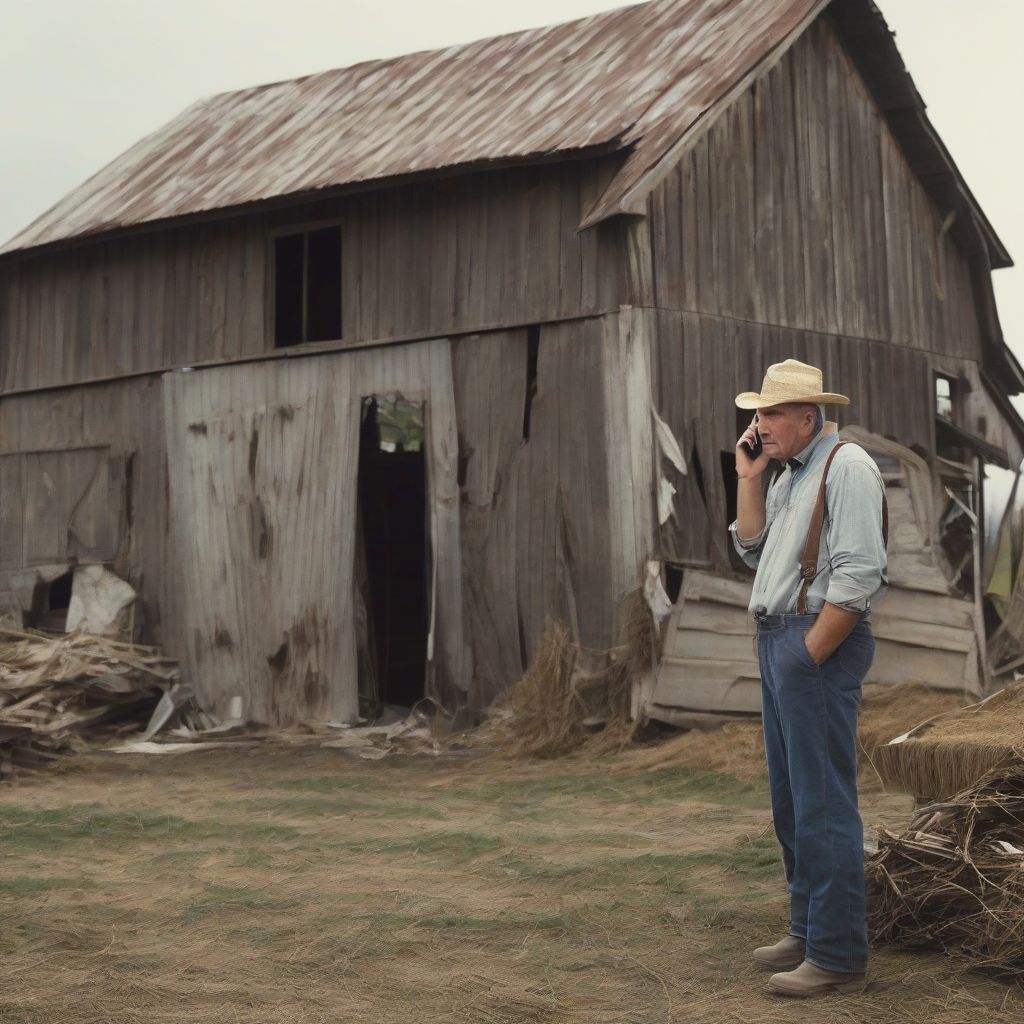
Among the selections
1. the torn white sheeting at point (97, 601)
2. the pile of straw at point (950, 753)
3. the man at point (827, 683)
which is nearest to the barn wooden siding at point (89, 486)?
the torn white sheeting at point (97, 601)

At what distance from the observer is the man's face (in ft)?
17.7

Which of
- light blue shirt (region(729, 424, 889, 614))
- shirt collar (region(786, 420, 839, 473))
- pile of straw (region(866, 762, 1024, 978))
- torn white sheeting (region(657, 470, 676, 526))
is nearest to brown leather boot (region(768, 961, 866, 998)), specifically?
pile of straw (region(866, 762, 1024, 978))

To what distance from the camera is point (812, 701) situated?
201 inches

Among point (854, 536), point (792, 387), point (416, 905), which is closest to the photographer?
point (854, 536)

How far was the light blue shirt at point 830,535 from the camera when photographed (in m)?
5.00

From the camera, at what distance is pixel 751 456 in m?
5.66

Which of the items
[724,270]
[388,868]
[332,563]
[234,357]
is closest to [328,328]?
[234,357]

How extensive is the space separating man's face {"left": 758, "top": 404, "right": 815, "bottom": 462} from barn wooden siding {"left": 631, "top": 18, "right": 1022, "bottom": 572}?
272 inches

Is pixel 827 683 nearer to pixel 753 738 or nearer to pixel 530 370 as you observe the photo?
pixel 753 738

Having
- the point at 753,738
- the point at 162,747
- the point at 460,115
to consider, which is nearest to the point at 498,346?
the point at 460,115

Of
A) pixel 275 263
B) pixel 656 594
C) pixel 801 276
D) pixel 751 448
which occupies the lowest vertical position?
pixel 656 594

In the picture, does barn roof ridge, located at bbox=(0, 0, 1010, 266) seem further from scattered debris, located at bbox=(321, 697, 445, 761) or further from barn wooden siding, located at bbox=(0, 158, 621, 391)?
scattered debris, located at bbox=(321, 697, 445, 761)

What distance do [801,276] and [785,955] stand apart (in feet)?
30.9

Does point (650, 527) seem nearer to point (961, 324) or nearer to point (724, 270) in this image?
point (724, 270)
